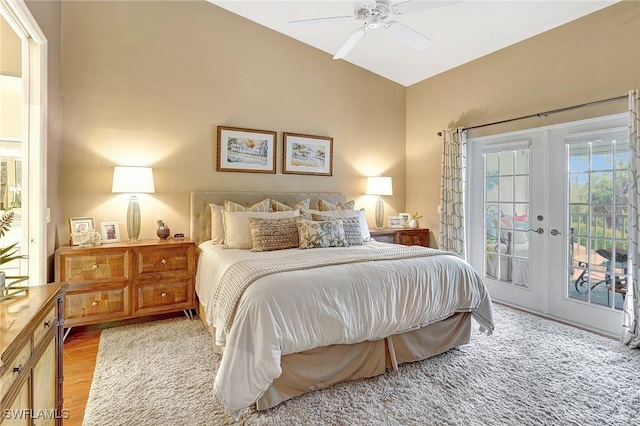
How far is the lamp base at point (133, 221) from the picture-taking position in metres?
3.43

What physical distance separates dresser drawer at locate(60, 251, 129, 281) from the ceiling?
10.2ft

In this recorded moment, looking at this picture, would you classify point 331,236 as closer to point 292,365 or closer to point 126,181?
point 292,365

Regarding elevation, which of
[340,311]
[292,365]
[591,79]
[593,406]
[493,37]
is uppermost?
[493,37]

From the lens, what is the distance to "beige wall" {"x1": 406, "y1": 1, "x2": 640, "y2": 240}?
3.07 m

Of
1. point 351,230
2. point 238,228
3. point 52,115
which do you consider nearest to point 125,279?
point 238,228

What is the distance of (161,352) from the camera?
279 centimetres

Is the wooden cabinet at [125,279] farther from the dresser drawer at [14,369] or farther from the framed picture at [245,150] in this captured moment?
the dresser drawer at [14,369]

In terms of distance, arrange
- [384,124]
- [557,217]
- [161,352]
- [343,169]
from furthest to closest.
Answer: [384,124]
[343,169]
[557,217]
[161,352]

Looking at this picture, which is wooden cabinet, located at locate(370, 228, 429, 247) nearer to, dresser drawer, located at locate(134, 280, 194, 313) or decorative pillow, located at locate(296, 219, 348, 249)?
decorative pillow, located at locate(296, 219, 348, 249)

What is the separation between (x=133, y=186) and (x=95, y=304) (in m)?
1.16

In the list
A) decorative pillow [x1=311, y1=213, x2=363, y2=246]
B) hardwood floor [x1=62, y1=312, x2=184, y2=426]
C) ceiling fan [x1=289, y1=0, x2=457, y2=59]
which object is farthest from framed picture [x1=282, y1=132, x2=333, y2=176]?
hardwood floor [x1=62, y1=312, x2=184, y2=426]

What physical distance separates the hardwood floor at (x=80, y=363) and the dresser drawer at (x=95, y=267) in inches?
22.7

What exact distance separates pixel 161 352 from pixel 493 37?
4.72 meters

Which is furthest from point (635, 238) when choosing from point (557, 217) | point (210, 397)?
point (210, 397)
